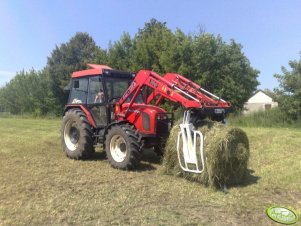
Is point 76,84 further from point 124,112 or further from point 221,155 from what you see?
point 221,155

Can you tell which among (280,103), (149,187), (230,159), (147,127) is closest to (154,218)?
(149,187)

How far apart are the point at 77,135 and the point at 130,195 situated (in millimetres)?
3979

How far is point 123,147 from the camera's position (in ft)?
25.9

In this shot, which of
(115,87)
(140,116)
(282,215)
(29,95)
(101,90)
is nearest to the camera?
(282,215)

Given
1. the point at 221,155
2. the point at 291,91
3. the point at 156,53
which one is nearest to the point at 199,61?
the point at 156,53

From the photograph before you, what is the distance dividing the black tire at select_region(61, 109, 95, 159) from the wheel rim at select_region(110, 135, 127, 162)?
3.31 feet

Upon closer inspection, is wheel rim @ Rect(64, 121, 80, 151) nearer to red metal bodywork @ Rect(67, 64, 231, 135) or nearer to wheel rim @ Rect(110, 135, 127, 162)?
red metal bodywork @ Rect(67, 64, 231, 135)

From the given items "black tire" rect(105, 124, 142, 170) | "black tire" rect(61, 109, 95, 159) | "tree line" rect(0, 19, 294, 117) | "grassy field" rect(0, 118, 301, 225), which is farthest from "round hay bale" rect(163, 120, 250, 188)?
"tree line" rect(0, 19, 294, 117)

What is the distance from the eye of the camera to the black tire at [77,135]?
28.5 ft

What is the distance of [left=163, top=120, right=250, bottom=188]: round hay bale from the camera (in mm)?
6098

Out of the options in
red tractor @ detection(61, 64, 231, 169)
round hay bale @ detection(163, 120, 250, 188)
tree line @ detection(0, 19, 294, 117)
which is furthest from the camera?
Answer: tree line @ detection(0, 19, 294, 117)

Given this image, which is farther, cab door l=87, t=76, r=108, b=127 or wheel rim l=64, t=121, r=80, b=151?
wheel rim l=64, t=121, r=80, b=151

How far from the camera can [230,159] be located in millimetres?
6312

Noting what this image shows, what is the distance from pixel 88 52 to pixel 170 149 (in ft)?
102
